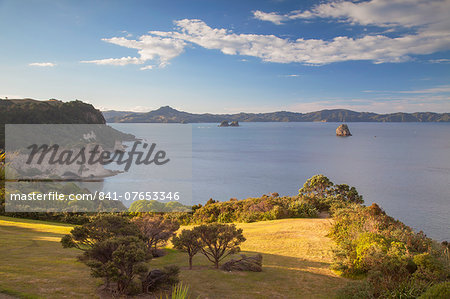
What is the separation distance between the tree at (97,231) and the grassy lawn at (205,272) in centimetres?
107

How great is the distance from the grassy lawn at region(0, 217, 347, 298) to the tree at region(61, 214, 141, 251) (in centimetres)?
107

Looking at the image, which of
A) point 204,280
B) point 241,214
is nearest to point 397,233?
point 204,280

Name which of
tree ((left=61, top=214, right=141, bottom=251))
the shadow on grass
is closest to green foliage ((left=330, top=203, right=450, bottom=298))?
the shadow on grass

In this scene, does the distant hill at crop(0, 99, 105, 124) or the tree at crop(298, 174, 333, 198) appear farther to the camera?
the distant hill at crop(0, 99, 105, 124)

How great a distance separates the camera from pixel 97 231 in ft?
31.2

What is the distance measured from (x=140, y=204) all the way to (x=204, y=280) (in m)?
25.2

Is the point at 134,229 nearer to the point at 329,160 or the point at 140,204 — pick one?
the point at 140,204

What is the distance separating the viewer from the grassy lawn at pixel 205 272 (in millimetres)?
8266

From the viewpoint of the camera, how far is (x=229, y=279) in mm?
10297

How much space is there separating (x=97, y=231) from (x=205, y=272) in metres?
4.34

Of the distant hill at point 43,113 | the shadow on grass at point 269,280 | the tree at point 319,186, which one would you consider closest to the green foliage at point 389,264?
the shadow on grass at point 269,280

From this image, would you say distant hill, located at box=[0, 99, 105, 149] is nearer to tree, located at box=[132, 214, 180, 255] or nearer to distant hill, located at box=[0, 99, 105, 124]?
distant hill, located at box=[0, 99, 105, 124]

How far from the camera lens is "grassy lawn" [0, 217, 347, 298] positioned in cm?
827

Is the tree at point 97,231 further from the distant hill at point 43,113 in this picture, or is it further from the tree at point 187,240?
the distant hill at point 43,113
